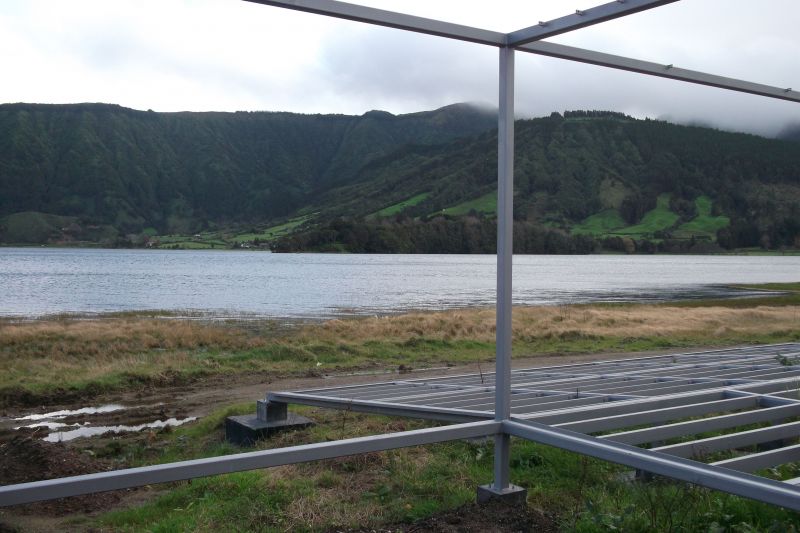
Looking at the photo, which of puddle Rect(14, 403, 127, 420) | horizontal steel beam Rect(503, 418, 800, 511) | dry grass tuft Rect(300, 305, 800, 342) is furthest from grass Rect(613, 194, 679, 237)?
horizontal steel beam Rect(503, 418, 800, 511)

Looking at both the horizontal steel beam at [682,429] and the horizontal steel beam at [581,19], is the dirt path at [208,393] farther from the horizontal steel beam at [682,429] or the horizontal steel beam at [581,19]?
the horizontal steel beam at [581,19]

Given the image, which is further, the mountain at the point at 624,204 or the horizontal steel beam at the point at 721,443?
the mountain at the point at 624,204

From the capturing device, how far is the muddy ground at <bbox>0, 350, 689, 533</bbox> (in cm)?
435

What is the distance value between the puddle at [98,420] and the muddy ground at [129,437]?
2 centimetres

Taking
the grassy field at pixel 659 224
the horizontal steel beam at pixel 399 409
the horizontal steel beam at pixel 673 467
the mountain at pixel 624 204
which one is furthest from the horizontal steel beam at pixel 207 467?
the grassy field at pixel 659 224

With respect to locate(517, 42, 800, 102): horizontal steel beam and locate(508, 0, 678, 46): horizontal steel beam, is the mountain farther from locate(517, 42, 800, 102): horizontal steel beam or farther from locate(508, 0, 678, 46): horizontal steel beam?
locate(508, 0, 678, 46): horizontal steel beam

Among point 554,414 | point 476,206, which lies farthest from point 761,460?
point 476,206

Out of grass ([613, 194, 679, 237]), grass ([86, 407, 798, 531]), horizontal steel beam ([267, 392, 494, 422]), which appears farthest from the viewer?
grass ([613, 194, 679, 237])

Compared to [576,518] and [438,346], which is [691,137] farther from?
[576,518]

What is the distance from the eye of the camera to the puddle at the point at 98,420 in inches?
446

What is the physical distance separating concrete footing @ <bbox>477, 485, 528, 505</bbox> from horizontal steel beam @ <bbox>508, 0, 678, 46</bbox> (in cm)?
257

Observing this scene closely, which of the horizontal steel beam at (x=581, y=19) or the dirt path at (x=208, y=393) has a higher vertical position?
the horizontal steel beam at (x=581, y=19)

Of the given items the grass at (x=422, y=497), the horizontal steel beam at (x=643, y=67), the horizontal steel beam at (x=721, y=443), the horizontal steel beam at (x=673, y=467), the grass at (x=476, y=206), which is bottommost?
the grass at (x=422, y=497)

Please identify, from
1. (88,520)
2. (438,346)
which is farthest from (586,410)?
(438,346)
